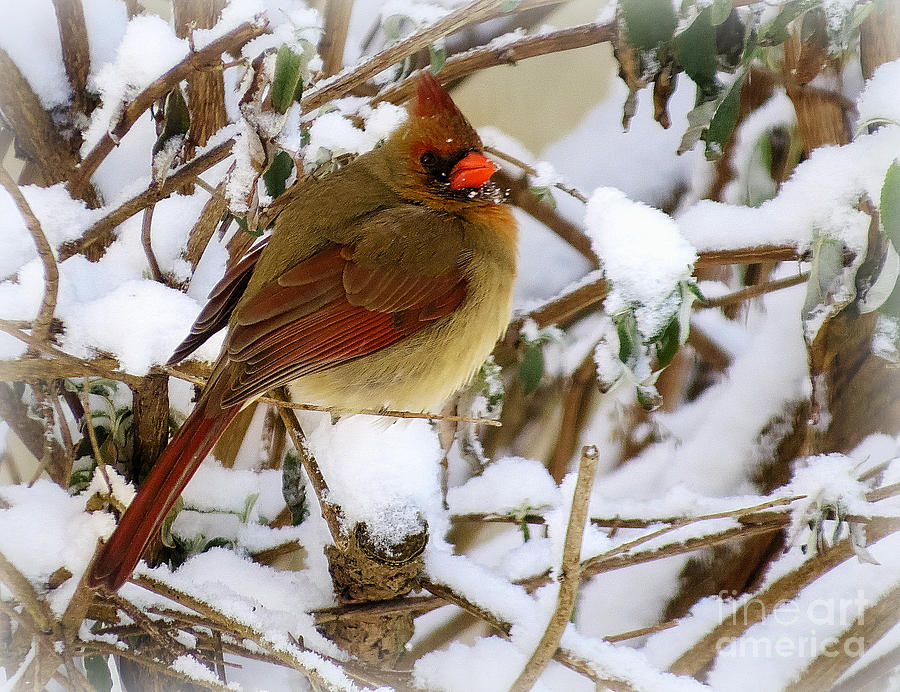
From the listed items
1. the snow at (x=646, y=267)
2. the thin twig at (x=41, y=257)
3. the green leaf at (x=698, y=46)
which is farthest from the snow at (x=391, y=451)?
the green leaf at (x=698, y=46)

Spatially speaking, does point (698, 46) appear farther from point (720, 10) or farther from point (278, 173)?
point (278, 173)

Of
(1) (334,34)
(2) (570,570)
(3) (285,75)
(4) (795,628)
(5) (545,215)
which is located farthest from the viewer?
(5) (545,215)

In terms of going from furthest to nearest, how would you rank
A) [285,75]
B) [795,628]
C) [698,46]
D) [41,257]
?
1. [795,628]
2. [698,46]
3. [285,75]
4. [41,257]

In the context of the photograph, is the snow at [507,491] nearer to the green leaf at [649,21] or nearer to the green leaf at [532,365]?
the green leaf at [532,365]

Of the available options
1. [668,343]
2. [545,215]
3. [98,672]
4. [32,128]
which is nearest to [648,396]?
[668,343]

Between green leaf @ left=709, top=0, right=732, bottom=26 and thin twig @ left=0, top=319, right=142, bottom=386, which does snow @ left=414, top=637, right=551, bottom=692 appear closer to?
thin twig @ left=0, top=319, right=142, bottom=386

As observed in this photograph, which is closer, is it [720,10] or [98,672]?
[720,10]

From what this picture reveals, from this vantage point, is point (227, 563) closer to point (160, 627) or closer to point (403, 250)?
point (160, 627)

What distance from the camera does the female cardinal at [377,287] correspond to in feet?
5.31

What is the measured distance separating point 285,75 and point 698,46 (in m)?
0.71

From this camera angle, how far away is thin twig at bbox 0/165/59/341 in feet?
3.92

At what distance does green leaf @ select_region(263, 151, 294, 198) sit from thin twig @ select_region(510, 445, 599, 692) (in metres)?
0.84

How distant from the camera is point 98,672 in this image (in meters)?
1.65

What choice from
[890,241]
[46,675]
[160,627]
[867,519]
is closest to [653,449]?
[867,519]
